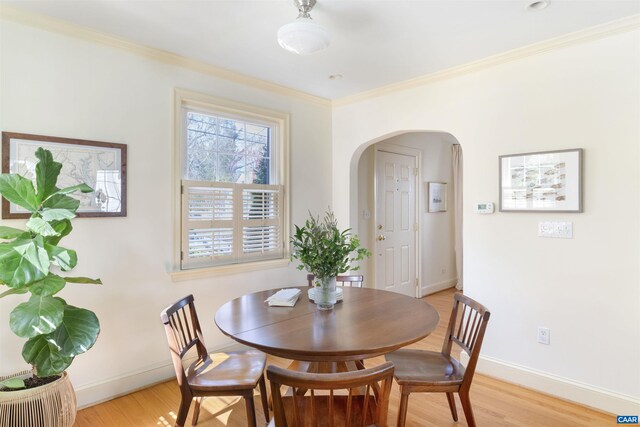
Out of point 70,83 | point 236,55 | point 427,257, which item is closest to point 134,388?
point 70,83

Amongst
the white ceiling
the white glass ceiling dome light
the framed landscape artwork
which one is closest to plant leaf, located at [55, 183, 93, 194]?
the white ceiling

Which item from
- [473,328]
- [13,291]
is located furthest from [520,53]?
[13,291]

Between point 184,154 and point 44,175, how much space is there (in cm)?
118

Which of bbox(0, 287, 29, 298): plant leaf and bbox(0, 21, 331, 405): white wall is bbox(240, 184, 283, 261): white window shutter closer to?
bbox(0, 21, 331, 405): white wall

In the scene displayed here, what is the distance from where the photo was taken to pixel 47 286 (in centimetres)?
183

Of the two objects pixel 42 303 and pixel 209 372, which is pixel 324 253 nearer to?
pixel 209 372

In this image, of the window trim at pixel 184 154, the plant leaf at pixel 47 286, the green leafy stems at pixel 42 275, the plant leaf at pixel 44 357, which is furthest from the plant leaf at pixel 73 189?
the window trim at pixel 184 154

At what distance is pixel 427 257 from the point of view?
5.49m

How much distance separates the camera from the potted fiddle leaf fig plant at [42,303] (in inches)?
69.0

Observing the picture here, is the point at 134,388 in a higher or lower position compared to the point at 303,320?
lower

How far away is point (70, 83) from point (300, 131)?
81.4 inches

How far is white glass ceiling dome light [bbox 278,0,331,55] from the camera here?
191 cm

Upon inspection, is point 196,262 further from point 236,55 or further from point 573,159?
point 573,159

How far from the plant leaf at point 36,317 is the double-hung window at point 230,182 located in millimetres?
1143
